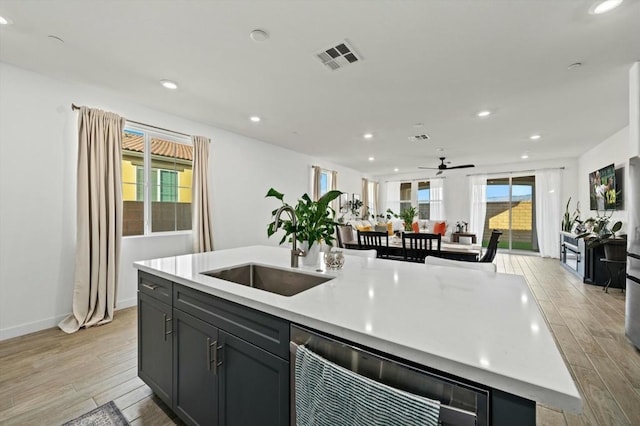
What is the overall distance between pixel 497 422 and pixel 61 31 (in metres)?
3.34

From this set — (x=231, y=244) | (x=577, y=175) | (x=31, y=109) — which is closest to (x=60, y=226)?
(x=31, y=109)

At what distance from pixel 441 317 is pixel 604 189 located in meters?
6.00

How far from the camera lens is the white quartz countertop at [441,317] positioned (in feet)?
2.13

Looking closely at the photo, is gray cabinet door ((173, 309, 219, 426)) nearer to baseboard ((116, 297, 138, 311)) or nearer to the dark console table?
baseboard ((116, 297, 138, 311))

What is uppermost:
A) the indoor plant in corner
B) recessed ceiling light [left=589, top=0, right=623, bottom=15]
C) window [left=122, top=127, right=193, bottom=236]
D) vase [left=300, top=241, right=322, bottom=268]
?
recessed ceiling light [left=589, top=0, right=623, bottom=15]

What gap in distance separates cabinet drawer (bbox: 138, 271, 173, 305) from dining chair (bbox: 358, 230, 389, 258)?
274 cm

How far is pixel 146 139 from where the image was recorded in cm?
359

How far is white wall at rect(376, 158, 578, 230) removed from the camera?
6742mm

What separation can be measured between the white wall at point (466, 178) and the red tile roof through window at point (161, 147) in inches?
280

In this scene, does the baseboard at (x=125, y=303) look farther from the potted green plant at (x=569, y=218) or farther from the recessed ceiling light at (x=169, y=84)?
the potted green plant at (x=569, y=218)

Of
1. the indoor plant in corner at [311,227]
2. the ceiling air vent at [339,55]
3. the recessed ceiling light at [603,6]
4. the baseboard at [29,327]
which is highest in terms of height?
the ceiling air vent at [339,55]

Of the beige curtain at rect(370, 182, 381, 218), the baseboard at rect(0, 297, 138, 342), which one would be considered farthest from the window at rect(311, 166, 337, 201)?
the baseboard at rect(0, 297, 138, 342)

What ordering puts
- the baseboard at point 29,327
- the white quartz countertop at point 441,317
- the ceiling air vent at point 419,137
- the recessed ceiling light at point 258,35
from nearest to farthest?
1. the white quartz countertop at point 441,317
2. the recessed ceiling light at point 258,35
3. the baseboard at point 29,327
4. the ceiling air vent at point 419,137

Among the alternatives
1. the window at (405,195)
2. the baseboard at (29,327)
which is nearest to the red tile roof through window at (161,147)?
the baseboard at (29,327)
